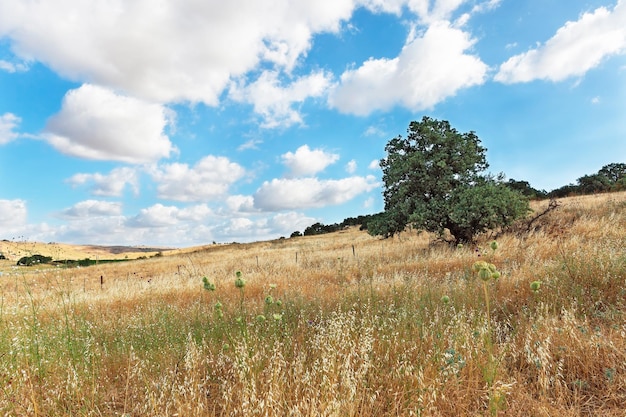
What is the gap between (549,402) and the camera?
10.5 ft

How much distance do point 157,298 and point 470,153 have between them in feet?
47.6

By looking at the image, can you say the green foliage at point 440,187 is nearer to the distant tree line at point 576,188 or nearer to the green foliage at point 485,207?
the green foliage at point 485,207

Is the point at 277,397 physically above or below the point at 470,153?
below

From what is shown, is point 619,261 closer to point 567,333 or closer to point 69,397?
point 567,333

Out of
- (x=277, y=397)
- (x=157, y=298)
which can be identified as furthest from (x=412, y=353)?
(x=157, y=298)

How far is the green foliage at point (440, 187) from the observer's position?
1420 centimetres

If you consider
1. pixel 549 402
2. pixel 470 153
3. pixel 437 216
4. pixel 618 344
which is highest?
pixel 470 153

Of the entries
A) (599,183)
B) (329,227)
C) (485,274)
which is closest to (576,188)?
(599,183)

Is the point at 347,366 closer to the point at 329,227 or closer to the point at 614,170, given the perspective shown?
the point at 329,227

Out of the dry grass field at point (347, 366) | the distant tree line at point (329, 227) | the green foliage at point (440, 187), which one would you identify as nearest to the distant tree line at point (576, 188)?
the distant tree line at point (329, 227)

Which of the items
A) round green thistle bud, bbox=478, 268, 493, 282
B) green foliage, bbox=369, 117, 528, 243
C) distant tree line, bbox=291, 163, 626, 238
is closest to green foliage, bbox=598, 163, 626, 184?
distant tree line, bbox=291, 163, 626, 238

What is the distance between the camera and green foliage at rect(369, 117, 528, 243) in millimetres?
14195

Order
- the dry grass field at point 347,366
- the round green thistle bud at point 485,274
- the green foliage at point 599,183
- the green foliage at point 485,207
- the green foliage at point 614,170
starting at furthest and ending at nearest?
the green foliage at point 614,170
the green foliage at point 599,183
the green foliage at point 485,207
the dry grass field at point 347,366
the round green thistle bud at point 485,274

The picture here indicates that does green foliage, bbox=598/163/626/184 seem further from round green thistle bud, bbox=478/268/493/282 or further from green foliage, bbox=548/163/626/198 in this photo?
round green thistle bud, bbox=478/268/493/282
